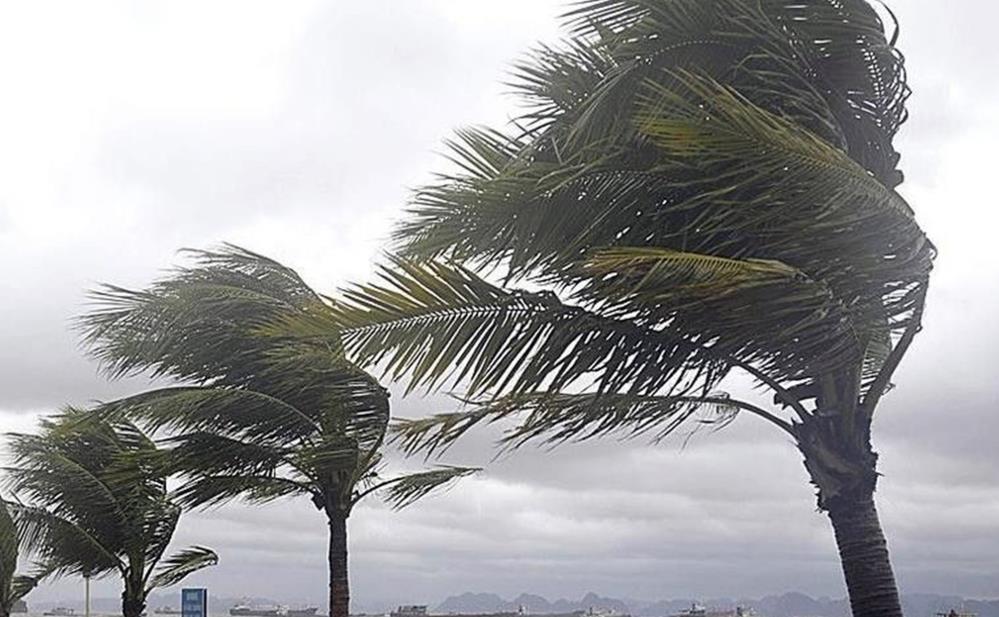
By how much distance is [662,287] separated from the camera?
667 centimetres

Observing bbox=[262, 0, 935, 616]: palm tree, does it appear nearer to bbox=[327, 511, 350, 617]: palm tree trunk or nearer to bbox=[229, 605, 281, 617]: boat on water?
bbox=[327, 511, 350, 617]: palm tree trunk

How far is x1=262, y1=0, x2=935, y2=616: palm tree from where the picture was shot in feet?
21.9

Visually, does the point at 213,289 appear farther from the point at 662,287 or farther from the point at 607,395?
the point at 662,287

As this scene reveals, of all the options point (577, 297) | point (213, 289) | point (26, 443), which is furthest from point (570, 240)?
point (26, 443)

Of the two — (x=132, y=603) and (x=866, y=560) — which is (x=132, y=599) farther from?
(x=866, y=560)

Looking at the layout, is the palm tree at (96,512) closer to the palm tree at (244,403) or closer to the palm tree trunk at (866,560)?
the palm tree at (244,403)

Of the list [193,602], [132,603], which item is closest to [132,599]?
[132,603]

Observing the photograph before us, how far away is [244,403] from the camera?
512 inches

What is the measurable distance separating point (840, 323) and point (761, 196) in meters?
0.97

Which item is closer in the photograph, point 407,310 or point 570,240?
point 407,310

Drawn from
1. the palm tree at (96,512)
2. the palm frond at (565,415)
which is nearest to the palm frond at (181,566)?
the palm tree at (96,512)

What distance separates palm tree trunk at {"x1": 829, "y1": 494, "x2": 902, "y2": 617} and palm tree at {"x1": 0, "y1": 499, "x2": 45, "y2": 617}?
14324 mm

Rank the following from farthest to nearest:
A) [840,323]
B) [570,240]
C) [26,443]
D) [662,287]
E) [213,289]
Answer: [26,443] → [213,289] → [570,240] → [840,323] → [662,287]

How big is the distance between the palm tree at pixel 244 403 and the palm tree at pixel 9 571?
577 cm
